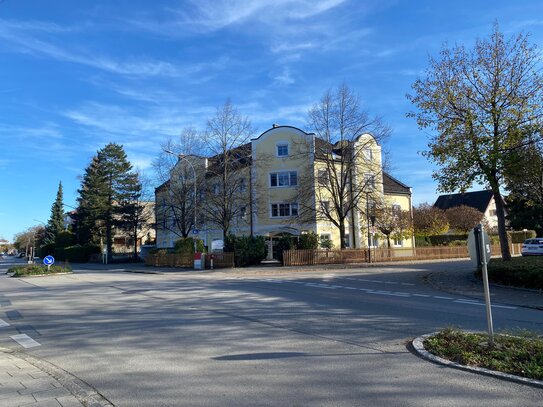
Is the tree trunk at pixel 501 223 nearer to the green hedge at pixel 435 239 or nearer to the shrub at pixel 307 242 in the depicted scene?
the shrub at pixel 307 242

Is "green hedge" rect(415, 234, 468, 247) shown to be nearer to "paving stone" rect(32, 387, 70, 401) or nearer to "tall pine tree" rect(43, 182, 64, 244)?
"paving stone" rect(32, 387, 70, 401)

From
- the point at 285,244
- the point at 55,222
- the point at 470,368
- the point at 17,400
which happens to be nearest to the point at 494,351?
the point at 470,368

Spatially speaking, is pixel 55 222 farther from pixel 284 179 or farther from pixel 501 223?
pixel 501 223

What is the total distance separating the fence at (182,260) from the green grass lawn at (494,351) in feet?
92.9

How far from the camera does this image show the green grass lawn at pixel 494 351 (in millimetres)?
6000

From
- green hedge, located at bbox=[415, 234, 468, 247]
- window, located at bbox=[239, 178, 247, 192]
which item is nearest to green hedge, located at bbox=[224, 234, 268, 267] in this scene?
window, located at bbox=[239, 178, 247, 192]

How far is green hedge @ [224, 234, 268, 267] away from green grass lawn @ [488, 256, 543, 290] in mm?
19929

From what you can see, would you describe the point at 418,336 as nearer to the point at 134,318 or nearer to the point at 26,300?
the point at 134,318

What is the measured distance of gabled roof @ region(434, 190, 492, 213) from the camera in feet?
253

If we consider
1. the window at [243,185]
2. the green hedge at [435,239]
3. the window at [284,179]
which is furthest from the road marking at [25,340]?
the green hedge at [435,239]

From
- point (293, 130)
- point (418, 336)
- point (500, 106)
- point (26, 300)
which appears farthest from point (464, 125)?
point (293, 130)

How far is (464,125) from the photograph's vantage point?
19.2 meters

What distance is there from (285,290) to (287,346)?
9740 millimetres

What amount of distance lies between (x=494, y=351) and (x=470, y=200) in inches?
3193
